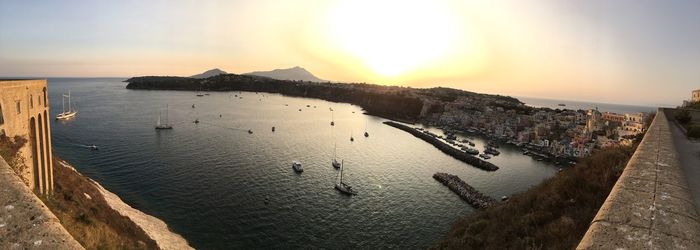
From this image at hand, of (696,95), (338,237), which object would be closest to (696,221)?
(338,237)

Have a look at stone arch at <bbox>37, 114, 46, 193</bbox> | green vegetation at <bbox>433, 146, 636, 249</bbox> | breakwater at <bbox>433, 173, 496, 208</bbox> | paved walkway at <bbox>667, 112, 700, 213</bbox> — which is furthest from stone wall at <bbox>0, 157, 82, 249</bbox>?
breakwater at <bbox>433, 173, 496, 208</bbox>

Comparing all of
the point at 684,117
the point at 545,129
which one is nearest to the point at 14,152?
the point at 684,117

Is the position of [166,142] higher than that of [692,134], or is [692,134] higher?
[692,134]

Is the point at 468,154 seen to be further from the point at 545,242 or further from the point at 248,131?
the point at 545,242

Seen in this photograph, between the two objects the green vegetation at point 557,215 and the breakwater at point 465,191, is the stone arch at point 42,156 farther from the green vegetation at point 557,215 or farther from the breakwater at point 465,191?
the breakwater at point 465,191

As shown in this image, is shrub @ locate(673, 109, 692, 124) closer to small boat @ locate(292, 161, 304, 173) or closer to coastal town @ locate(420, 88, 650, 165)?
small boat @ locate(292, 161, 304, 173)

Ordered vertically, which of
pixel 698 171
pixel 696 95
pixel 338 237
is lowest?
pixel 338 237
